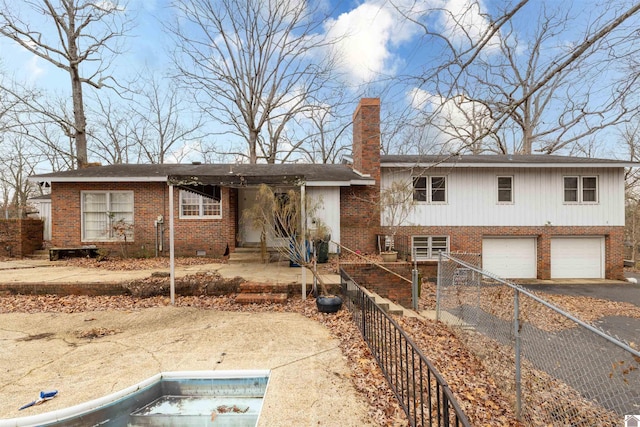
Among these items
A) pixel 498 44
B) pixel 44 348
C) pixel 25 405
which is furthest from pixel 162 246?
pixel 498 44

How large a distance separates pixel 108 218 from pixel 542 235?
57.6 ft

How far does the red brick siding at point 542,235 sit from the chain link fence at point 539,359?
18.1 feet

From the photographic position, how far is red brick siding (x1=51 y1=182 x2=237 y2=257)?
36.6ft

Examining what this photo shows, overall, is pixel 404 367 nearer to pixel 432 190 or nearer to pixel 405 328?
pixel 405 328

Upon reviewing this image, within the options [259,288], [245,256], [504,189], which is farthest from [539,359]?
[504,189]

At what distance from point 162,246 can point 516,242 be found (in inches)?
573

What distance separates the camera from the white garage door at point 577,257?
12836 mm

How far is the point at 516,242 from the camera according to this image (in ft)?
42.5

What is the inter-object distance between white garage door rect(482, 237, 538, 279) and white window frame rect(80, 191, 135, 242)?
569 inches

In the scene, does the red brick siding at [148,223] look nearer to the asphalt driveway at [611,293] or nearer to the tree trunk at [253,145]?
the tree trunk at [253,145]

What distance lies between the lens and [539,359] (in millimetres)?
4516

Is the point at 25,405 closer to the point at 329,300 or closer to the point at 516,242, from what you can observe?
the point at 329,300

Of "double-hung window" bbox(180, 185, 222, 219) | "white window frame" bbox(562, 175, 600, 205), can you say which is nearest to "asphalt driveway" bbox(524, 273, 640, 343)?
"white window frame" bbox(562, 175, 600, 205)

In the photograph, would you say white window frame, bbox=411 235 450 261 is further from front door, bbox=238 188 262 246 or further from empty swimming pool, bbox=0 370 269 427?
empty swimming pool, bbox=0 370 269 427
